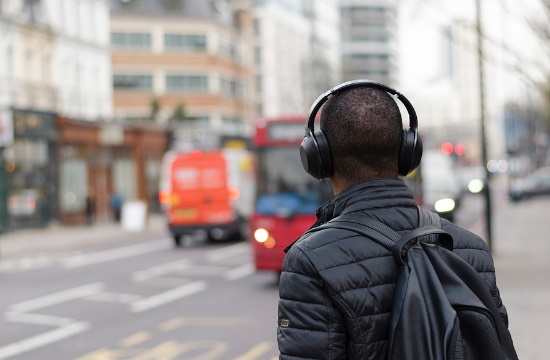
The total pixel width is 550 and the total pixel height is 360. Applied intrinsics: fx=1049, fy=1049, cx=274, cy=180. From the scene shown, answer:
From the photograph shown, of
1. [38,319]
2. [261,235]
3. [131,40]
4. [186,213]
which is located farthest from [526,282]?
[131,40]

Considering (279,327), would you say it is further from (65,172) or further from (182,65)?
(182,65)

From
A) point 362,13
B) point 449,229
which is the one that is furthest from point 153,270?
point 362,13

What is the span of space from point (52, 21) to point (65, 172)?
6.75 meters

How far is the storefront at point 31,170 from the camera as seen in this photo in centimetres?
3975

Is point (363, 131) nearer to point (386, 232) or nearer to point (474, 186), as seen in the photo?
point (386, 232)

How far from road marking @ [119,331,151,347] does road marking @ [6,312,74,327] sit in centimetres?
165

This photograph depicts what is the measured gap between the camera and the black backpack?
2541 mm

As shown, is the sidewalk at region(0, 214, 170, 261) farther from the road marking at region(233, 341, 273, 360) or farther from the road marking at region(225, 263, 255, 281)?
the road marking at region(233, 341, 273, 360)

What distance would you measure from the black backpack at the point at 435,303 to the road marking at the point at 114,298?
14142 millimetres

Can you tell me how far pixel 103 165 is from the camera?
5100 centimetres

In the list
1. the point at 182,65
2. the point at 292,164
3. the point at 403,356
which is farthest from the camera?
the point at 182,65

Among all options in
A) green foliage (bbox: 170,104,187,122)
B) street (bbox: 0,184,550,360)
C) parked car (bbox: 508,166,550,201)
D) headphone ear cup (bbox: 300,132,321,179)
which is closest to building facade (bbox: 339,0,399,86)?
parked car (bbox: 508,166,550,201)

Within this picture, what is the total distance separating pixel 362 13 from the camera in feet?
496

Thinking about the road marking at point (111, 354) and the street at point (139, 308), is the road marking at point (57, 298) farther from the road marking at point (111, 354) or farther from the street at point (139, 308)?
the road marking at point (111, 354)
